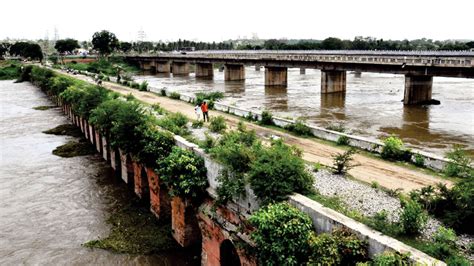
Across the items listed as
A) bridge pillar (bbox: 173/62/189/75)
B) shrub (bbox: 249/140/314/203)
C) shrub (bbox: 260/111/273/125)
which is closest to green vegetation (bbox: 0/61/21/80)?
bridge pillar (bbox: 173/62/189/75)

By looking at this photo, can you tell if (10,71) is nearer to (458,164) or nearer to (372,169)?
(372,169)

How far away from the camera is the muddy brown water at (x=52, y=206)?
16.7 m

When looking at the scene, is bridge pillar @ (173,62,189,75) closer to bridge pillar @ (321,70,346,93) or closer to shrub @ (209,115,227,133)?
bridge pillar @ (321,70,346,93)

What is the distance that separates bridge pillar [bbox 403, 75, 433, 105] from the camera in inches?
1881

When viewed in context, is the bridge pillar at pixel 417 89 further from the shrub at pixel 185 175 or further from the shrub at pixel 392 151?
the shrub at pixel 185 175

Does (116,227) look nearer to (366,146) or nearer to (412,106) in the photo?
(366,146)

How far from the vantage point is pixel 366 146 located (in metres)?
18.9

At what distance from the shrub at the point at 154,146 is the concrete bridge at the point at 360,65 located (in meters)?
32.8

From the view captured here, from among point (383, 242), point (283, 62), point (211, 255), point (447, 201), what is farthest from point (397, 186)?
point (283, 62)

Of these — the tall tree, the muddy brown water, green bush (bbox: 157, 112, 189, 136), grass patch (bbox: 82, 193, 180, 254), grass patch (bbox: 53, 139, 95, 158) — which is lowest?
the muddy brown water

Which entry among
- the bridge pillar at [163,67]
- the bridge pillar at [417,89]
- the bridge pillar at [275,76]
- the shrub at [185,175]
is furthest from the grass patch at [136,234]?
the bridge pillar at [163,67]

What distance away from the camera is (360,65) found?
173 feet

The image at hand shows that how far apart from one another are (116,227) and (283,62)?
5169 centimetres

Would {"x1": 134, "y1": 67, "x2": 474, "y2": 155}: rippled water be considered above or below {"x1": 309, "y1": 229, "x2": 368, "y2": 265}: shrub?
below
